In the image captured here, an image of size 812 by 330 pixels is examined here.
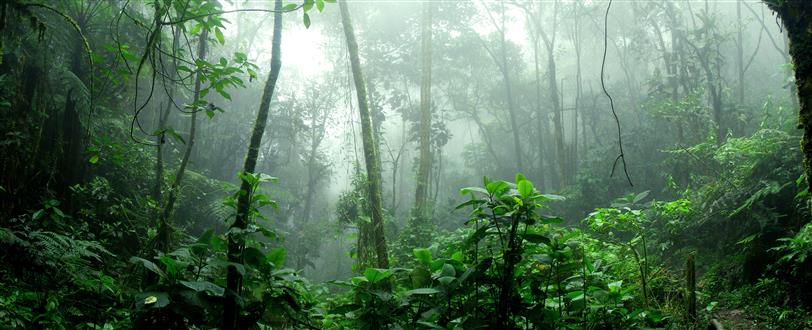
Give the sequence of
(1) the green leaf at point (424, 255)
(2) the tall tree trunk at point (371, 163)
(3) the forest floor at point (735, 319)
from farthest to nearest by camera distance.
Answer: (2) the tall tree trunk at point (371, 163)
(3) the forest floor at point (735, 319)
(1) the green leaf at point (424, 255)

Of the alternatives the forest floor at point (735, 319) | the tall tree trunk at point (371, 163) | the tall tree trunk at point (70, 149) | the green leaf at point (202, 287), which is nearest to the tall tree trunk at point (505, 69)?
the tall tree trunk at point (371, 163)

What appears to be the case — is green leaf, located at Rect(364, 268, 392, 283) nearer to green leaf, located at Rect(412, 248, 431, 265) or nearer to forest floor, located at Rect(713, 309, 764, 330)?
green leaf, located at Rect(412, 248, 431, 265)

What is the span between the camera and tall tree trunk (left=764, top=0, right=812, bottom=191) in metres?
1.66

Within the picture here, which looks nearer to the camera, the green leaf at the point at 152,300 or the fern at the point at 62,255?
the green leaf at the point at 152,300

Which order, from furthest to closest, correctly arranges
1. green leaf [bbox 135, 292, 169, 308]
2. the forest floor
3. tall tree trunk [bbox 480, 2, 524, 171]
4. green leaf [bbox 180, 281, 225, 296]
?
tall tree trunk [bbox 480, 2, 524, 171]
the forest floor
green leaf [bbox 180, 281, 225, 296]
green leaf [bbox 135, 292, 169, 308]

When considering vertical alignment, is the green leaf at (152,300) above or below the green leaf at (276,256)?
below

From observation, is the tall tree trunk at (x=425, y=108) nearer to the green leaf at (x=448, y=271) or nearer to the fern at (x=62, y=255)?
the fern at (x=62, y=255)

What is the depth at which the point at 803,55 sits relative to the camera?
1.68 metres

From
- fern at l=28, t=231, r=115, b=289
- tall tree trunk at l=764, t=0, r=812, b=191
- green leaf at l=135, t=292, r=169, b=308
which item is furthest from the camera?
fern at l=28, t=231, r=115, b=289

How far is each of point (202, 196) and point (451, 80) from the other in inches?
561

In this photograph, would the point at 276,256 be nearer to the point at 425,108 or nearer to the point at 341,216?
the point at 341,216

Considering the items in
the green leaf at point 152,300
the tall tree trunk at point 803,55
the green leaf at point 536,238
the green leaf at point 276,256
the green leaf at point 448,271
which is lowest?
the green leaf at point 448,271

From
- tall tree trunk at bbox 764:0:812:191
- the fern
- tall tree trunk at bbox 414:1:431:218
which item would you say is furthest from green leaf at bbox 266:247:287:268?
tall tree trunk at bbox 414:1:431:218

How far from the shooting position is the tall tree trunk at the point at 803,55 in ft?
5.44
